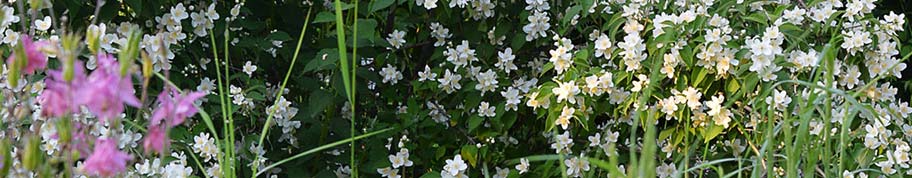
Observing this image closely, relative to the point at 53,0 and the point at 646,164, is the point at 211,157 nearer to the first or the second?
the point at 53,0

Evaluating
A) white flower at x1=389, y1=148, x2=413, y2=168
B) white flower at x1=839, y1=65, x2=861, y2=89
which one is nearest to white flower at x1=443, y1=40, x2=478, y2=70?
white flower at x1=389, y1=148, x2=413, y2=168

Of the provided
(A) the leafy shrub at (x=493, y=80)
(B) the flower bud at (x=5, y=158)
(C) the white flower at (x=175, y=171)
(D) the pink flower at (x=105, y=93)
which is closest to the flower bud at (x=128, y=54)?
(D) the pink flower at (x=105, y=93)

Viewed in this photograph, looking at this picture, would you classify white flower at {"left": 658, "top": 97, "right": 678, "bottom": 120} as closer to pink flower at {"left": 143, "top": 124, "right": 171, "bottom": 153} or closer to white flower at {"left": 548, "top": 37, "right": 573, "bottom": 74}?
white flower at {"left": 548, "top": 37, "right": 573, "bottom": 74}

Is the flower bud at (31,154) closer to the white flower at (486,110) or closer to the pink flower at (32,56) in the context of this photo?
the pink flower at (32,56)

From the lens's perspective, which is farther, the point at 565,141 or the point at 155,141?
the point at 565,141

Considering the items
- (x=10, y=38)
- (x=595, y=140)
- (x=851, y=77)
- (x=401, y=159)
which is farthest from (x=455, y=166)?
(x=10, y=38)

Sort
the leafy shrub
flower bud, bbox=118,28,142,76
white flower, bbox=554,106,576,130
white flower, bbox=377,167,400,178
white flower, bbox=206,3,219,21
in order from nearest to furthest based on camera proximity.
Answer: flower bud, bbox=118,28,142,76
the leafy shrub
white flower, bbox=554,106,576,130
white flower, bbox=206,3,219,21
white flower, bbox=377,167,400,178

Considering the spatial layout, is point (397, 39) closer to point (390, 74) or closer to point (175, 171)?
point (390, 74)
